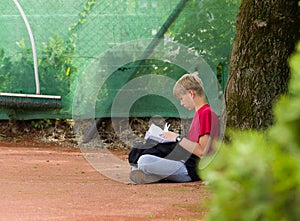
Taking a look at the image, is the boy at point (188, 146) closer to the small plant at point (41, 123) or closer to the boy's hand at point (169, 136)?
the boy's hand at point (169, 136)

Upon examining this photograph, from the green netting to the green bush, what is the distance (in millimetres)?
10373

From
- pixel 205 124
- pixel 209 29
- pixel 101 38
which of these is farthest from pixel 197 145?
pixel 101 38

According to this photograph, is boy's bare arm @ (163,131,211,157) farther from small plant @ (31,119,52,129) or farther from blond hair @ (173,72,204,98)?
small plant @ (31,119,52,129)

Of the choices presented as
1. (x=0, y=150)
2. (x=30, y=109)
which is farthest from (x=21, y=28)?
(x=0, y=150)

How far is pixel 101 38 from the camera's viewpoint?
469 inches

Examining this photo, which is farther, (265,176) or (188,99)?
(188,99)

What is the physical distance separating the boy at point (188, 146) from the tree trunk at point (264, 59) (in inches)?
12.2

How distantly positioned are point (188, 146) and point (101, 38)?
4899 mm

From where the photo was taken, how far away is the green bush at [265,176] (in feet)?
4.39

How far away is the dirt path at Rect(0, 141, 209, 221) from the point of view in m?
5.45

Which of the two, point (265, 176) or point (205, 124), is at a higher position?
point (265, 176)

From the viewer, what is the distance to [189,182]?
25.0 feet

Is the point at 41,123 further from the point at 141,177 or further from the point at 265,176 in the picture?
the point at 265,176

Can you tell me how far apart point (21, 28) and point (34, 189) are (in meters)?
5.34
